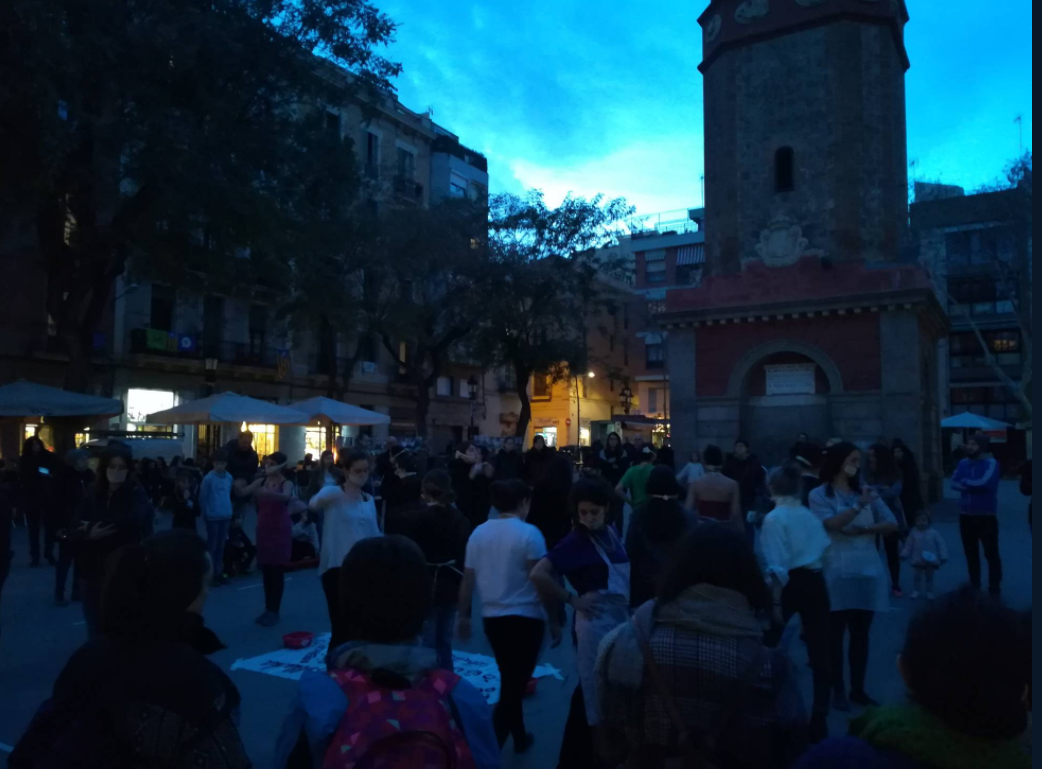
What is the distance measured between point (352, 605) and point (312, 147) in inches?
729

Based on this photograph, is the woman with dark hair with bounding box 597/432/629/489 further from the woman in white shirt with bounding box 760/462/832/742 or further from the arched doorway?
the woman in white shirt with bounding box 760/462/832/742

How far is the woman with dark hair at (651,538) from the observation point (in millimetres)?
4762

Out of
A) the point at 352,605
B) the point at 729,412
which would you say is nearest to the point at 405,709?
the point at 352,605

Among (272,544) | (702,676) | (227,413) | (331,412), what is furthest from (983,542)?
(331,412)

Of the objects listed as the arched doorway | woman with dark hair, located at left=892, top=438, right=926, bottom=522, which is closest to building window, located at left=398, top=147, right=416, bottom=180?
the arched doorway

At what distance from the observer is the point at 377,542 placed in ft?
8.14

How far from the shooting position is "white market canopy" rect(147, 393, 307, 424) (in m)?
17.4

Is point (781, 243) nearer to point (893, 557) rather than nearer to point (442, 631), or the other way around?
point (893, 557)

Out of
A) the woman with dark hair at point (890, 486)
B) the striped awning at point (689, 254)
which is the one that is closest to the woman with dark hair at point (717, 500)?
the woman with dark hair at point (890, 486)

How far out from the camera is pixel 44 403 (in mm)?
16000

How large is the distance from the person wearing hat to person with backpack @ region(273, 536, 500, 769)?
8.31 m

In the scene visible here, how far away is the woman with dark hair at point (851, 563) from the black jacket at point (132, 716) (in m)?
4.32

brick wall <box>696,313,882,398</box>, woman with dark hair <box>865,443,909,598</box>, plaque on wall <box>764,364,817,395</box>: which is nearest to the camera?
woman with dark hair <box>865,443,909,598</box>

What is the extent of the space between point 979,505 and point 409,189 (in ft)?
112
